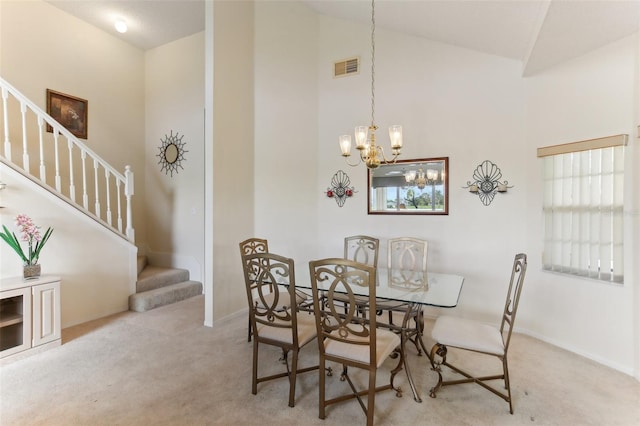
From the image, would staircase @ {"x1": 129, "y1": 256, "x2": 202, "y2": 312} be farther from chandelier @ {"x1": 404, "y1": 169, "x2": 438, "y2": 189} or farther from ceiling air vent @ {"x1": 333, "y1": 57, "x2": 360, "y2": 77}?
ceiling air vent @ {"x1": 333, "y1": 57, "x2": 360, "y2": 77}

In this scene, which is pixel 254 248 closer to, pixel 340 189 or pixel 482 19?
pixel 340 189

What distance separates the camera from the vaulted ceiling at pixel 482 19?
2295 mm

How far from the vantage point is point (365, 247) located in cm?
366

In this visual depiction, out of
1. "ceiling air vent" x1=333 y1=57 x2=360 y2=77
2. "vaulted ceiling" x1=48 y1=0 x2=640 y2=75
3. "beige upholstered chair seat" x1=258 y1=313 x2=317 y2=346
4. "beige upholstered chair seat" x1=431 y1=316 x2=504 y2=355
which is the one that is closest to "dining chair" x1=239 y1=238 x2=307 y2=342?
"beige upholstered chair seat" x1=258 y1=313 x2=317 y2=346

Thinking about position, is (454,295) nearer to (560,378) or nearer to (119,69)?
(560,378)

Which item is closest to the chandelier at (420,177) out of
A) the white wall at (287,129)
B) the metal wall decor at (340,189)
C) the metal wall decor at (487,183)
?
the metal wall decor at (487,183)

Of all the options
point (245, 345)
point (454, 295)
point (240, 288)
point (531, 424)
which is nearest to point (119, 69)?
point (240, 288)

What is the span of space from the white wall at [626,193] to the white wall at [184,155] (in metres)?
4.59

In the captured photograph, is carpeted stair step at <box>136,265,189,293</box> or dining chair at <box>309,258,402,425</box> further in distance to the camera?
carpeted stair step at <box>136,265,189,293</box>

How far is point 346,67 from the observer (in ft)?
14.4

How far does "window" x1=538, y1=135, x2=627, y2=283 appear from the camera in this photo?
106 inches

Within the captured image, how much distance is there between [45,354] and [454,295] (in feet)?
12.1

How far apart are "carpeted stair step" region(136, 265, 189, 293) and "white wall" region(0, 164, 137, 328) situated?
19 centimetres

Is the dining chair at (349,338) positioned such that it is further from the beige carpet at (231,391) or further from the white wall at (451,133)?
the white wall at (451,133)
